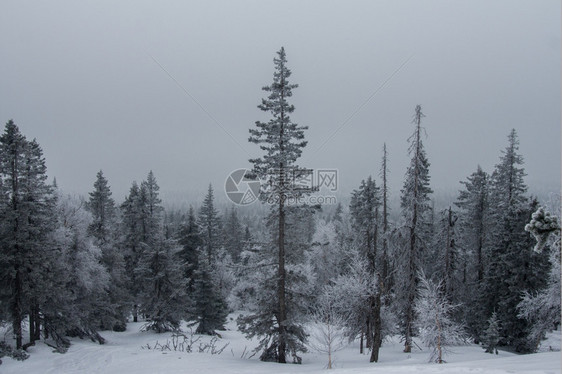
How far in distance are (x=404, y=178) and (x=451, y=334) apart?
9396 millimetres

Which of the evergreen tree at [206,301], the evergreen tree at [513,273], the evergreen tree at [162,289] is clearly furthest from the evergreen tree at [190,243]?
the evergreen tree at [513,273]

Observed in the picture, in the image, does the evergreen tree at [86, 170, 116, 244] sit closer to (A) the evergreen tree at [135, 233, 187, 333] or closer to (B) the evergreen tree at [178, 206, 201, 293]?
(A) the evergreen tree at [135, 233, 187, 333]

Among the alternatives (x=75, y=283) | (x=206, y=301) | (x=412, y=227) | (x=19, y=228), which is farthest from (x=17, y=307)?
(x=412, y=227)

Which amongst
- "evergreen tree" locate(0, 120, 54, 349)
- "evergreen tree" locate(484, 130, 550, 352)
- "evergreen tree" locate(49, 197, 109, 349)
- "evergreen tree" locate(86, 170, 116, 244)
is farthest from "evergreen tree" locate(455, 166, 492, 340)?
"evergreen tree" locate(86, 170, 116, 244)

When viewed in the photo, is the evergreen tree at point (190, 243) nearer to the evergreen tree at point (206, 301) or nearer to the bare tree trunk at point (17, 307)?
the evergreen tree at point (206, 301)

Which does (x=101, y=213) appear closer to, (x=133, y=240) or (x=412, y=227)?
(x=133, y=240)

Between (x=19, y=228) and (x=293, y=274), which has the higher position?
(x=19, y=228)

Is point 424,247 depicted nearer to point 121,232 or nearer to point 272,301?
point 272,301

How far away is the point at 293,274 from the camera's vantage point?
2047 cm

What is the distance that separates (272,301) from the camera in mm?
20375

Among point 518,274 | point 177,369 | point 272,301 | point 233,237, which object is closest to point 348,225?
point 233,237

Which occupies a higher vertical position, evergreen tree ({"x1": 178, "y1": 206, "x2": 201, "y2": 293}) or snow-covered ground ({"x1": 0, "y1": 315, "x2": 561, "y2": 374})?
evergreen tree ({"x1": 178, "y1": 206, "x2": 201, "y2": 293})

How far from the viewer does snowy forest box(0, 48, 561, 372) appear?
65.5 feet

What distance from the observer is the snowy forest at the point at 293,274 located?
65.5 feet
